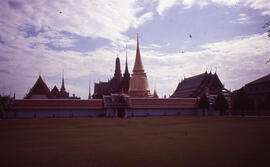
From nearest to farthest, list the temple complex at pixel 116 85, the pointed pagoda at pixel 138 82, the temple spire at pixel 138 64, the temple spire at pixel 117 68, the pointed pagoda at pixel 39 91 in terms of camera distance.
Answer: the pointed pagoda at pixel 39 91
the pointed pagoda at pixel 138 82
the temple spire at pixel 138 64
the temple complex at pixel 116 85
the temple spire at pixel 117 68

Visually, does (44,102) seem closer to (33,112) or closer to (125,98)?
(33,112)

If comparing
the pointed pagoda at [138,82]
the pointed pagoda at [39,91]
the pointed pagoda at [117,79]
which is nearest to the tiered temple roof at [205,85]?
the pointed pagoda at [138,82]

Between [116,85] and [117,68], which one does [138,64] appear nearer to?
[116,85]

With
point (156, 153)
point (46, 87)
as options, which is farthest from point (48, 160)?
point (46, 87)

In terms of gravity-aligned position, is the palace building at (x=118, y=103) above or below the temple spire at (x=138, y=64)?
below

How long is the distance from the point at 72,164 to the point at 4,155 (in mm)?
3365

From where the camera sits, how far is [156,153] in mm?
9227

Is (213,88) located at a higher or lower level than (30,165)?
higher

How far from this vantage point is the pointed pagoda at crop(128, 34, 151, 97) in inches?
2643

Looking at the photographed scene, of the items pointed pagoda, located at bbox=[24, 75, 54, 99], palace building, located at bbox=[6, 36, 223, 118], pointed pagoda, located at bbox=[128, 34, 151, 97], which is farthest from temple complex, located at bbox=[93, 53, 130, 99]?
pointed pagoda, located at bbox=[24, 75, 54, 99]

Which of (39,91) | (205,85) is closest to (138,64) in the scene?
(205,85)

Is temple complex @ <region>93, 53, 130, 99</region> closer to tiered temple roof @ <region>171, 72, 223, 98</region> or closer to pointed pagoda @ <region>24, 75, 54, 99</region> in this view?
tiered temple roof @ <region>171, 72, 223, 98</region>

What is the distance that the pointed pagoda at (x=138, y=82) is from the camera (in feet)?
220

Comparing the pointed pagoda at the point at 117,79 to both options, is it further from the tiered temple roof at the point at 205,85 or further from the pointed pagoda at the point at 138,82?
the tiered temple roof at the point at 205,85
